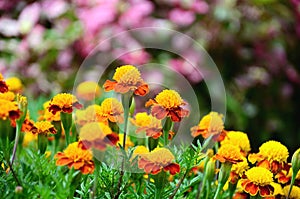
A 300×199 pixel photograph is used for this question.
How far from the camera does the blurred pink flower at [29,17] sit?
90.0 inches

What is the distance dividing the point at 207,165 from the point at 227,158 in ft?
0.14

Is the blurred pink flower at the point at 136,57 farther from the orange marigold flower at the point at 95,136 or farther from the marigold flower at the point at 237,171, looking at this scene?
the orange marigold flower at the point at 95,136

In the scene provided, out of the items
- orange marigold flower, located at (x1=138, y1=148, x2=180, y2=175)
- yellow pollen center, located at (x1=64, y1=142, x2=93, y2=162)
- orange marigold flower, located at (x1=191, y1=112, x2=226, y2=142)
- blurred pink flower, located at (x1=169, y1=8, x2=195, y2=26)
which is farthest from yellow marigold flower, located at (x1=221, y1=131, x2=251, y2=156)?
blurred pink flower, located at (x1=169, y1=8, x2=195, y2=26)

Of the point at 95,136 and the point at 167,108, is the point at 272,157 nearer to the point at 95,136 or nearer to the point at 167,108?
the point at 167,108

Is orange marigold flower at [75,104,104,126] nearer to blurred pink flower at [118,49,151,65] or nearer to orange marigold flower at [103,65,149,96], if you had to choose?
orange marigold flower at [103,65,149,96]

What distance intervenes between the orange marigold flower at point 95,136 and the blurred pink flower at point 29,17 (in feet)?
5.22

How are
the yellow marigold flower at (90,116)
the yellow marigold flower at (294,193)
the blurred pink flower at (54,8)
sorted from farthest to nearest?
1. the blurred pink flower at (54,8)
2. the yellow marigold flower at (294,193)
3. the yellow marigold flower at (90,116)

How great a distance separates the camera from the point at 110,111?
0.85m

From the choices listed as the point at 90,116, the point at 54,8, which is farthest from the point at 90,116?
the point at 54,8

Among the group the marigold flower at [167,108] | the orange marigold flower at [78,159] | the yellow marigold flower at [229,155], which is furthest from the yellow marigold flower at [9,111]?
the yellow marigold flower at [229,155]

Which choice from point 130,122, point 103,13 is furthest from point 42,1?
point 130,122

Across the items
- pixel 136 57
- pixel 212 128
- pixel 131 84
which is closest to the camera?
pixel 131 84

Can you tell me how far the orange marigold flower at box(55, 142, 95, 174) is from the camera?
0.73m

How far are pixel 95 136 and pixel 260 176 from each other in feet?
0.86
